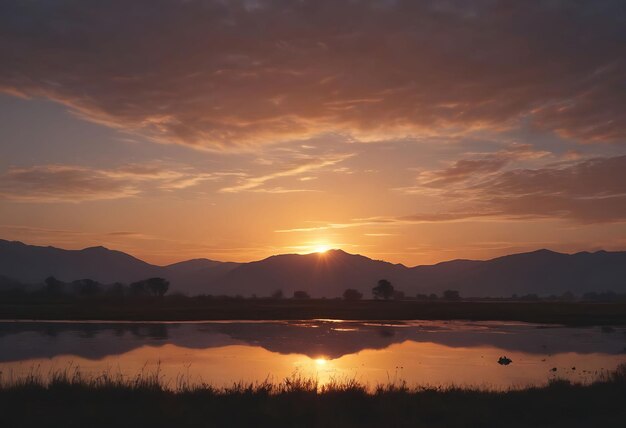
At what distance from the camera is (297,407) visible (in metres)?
15.8

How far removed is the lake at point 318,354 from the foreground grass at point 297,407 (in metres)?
4.91

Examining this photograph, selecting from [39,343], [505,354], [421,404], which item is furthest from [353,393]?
[39,343]

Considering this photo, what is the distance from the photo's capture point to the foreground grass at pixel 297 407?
1447cm

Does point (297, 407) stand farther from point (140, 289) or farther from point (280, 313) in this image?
point (140, 289)

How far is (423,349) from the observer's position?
123 feet

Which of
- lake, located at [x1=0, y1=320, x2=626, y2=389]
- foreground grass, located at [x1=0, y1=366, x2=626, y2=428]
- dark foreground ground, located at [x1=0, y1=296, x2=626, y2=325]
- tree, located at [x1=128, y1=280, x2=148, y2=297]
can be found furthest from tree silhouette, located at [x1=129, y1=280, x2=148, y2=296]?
foreground grass, located at [x1=0, y1=366, x2=626, y2=428]

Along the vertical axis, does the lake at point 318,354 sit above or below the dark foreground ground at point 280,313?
below

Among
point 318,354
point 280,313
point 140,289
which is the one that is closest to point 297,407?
point 318,354

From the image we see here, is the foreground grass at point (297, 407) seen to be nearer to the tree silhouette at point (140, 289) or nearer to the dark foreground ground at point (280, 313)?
the dark foreground ground at point (280, 313)

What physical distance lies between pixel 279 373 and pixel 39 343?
60.9 feet

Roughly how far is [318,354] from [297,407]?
17.5 m

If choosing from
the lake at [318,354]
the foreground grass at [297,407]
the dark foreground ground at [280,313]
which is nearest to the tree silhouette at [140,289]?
the dark foreground ground at [280,313]

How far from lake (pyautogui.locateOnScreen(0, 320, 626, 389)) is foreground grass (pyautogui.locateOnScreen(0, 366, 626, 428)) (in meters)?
4.91

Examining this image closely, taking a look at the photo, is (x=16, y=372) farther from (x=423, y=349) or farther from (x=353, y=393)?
(x=423, y=349)
